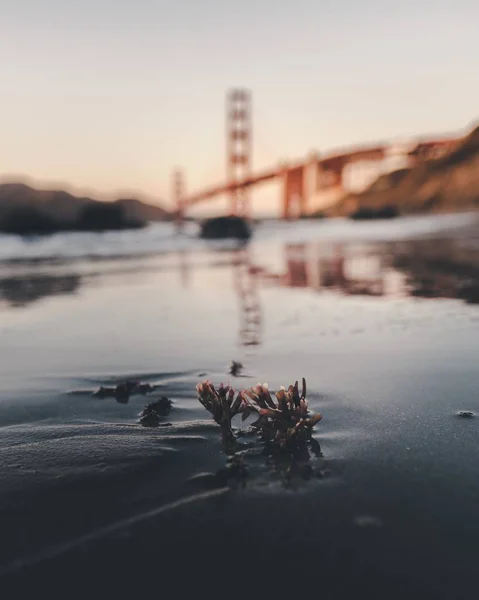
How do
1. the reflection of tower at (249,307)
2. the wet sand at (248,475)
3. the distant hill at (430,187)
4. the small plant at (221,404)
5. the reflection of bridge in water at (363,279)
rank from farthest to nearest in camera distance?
1. the distant hill at (430,187)
2. the reflection of bridge in water at (363,279)
3. the reflection of tower at (249,307)
4. the small plant at (221,404)
5. the wet sand at (248,475)

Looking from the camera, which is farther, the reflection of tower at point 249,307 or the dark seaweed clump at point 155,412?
the reflection of tower at point 249,307

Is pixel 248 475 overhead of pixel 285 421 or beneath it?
beneath

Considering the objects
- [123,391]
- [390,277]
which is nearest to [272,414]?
[123,391]

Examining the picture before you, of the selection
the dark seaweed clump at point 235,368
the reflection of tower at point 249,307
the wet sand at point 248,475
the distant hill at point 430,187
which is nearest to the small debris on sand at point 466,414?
the wet sand at point 248,475

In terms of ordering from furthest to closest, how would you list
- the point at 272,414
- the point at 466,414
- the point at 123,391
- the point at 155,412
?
the point at 123,391 < the point at 155,412 < the point at 466,414 < the point at 272,414

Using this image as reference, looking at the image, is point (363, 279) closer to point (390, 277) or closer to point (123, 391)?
point (390, 277)

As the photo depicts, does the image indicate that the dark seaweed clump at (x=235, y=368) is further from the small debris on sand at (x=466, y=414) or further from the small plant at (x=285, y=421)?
the small debris on sand at (x=466, y=414)
